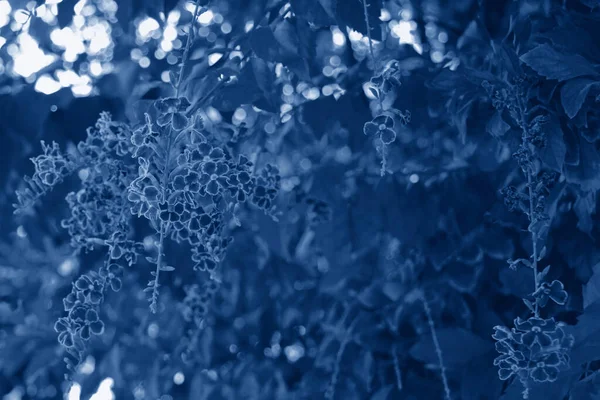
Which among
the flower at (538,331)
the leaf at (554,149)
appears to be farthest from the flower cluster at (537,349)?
the leaf at (554,149)

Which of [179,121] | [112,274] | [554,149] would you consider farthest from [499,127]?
[112,274]

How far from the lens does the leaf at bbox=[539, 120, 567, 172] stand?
2.86ft

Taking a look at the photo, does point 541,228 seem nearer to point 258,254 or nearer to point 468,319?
point 468,319

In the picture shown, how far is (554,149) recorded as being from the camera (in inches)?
34.6

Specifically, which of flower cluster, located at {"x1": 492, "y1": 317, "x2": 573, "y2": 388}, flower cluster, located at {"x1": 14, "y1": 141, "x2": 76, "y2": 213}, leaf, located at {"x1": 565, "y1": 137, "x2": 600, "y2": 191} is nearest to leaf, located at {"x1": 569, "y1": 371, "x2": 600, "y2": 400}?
flower cluster, located at {"x1": 492, "y1": 317, "x2": 573, "y2": 388}

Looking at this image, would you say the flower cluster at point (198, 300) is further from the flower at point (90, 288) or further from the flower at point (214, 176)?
the flower at point (214, 176)

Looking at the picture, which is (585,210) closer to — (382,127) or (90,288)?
(382,127)

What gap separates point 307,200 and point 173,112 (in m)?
0.53

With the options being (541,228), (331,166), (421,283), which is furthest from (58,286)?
(541,228)

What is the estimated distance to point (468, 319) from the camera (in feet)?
4.16

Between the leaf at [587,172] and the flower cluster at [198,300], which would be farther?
the flower cluster at [198,300]

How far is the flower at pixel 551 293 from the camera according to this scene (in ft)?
2.53

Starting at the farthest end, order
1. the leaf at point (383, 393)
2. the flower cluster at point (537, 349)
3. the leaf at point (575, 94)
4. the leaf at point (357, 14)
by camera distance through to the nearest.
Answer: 1. the leaf at point (383, 393)
2. the leaf at point (357, 14)
3. the leaf at point (575, 94)
4. the flower cluster at point (537, 349)

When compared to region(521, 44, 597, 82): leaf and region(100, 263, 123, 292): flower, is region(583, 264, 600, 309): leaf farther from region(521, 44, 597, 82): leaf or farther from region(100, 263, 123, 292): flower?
region(100, 263, 123, 292): flower
